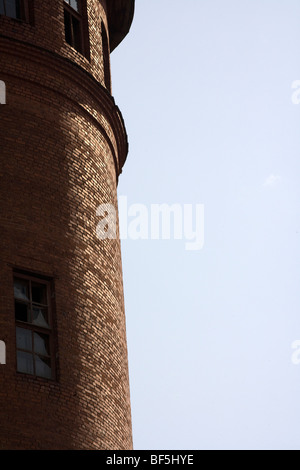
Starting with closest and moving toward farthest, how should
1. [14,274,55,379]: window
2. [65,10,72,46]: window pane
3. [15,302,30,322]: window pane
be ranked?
[14,274,55,379]: window, [15,302,30,322]: window pane, [65,10,72,46]: window pane

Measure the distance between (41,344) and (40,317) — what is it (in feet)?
1.52

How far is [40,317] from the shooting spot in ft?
66.5

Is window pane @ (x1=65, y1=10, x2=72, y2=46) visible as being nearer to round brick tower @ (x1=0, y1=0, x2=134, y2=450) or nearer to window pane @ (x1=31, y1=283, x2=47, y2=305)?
round brick tower @ (x1=0, y1=0, x2=134, y2=450)

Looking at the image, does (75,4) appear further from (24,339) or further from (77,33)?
(24,339)

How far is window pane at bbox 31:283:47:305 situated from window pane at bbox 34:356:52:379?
1.02 metres

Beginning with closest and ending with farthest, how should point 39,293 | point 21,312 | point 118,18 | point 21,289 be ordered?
point 21,312
point 21,289
point 39,293
point 118,18

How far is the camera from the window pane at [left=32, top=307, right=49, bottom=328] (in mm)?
20156

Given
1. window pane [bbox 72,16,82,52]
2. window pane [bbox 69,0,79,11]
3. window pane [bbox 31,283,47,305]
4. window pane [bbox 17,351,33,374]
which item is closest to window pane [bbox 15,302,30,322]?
window pane [bbox 31,283,47,305]

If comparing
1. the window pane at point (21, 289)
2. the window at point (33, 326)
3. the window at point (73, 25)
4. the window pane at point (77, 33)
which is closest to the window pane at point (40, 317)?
the window at point (33, 326)

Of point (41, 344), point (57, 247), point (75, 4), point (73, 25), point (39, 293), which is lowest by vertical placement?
point (41, 344)

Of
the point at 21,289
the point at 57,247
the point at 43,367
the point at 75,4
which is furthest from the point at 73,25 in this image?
the point at 43,367

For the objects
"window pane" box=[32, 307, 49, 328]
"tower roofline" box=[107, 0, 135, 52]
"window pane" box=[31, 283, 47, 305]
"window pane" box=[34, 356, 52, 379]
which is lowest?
"window pane" box=[34, 356, 52, 379]

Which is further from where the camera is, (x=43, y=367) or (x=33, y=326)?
(x=33, y=326)
